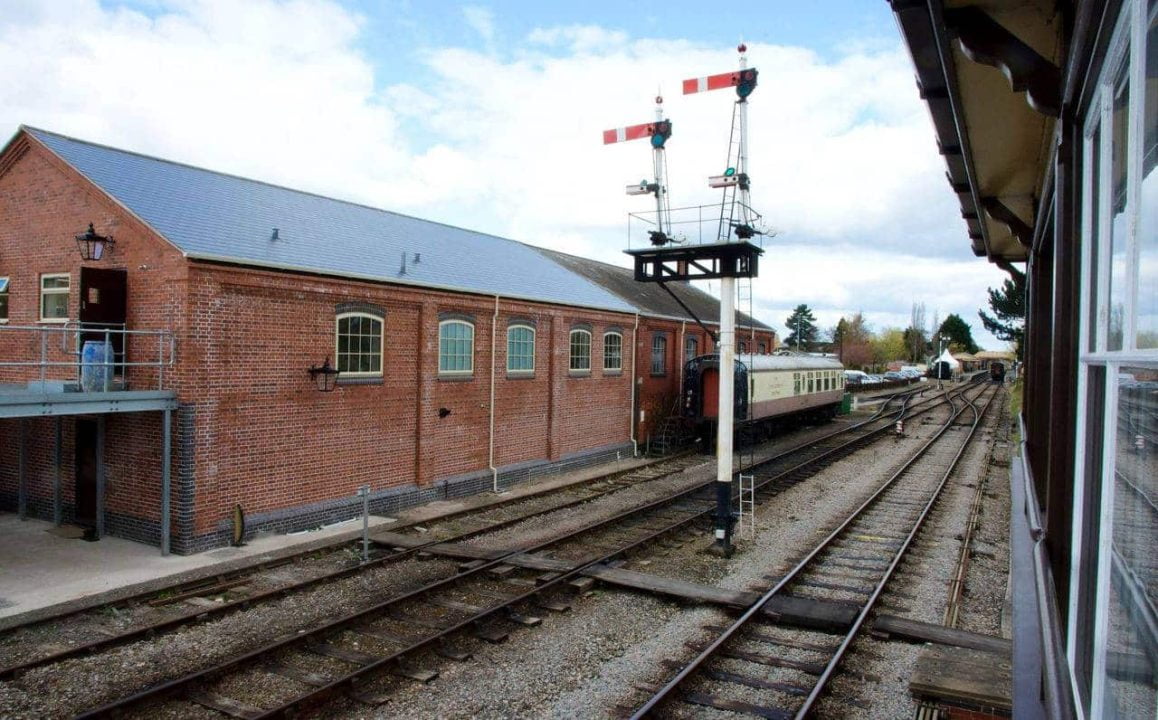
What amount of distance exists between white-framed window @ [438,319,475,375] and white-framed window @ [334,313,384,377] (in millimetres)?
1878

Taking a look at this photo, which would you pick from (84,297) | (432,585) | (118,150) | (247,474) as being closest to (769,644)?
(432,585)

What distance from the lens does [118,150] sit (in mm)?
15906

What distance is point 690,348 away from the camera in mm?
30500

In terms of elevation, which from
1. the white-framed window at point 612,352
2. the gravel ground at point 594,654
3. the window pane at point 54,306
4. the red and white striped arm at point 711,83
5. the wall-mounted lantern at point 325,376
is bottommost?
the gravel ground at point 594,654

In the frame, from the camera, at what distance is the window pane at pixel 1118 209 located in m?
1.80

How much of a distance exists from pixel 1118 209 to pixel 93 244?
1593 centimetres

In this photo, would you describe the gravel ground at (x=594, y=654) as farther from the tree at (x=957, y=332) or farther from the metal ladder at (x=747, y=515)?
the tree at (x=957, y=332)

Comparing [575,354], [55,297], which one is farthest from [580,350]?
[55,297]

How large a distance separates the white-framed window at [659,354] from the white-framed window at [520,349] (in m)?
7.75

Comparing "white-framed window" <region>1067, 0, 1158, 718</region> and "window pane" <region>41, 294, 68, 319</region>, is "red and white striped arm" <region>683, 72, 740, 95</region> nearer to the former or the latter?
"white-framed window" <region>1067, 0, 1158, 718</region>

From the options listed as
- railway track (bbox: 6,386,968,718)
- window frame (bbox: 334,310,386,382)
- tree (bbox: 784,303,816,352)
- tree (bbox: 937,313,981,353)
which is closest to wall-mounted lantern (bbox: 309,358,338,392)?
window frame (bbox: 334,310,386,382)

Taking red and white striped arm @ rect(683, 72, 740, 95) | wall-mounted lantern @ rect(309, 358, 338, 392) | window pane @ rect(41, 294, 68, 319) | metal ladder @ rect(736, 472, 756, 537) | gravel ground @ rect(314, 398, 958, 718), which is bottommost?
gravel ground @ rect(314, 398, 958, 718)

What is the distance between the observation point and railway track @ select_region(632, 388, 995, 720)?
7426 mm

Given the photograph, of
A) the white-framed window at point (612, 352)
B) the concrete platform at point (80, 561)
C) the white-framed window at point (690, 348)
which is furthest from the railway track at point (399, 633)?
the white-framed window at point (690, 348)
